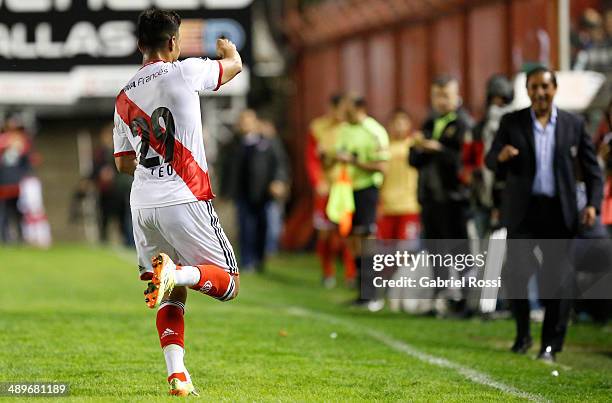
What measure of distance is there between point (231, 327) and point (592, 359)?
10.5 ft

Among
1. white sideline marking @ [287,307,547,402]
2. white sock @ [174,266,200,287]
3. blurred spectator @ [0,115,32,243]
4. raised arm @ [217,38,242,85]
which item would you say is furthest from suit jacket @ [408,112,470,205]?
blurred spectator @ [0,115,32,243]

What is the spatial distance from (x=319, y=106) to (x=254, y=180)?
6931 mm

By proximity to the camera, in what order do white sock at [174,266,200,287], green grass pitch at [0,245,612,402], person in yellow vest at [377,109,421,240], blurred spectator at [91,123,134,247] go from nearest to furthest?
white sock at [174,266,200,287]
green grass pitch at [0,245,612,402]
person in yellow vest at [377,109,421,240]
blurred spectator at [91,123,134,247]

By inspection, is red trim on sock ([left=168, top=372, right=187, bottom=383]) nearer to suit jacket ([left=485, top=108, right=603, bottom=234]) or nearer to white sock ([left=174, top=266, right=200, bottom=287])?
white sock ([left=174, top=266, right=200, bottom=287])

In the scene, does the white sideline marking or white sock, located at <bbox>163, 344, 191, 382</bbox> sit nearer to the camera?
white sock, located at <bbox>163, 344, 191, 382</bbox>

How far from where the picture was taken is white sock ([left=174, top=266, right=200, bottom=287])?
312 inches

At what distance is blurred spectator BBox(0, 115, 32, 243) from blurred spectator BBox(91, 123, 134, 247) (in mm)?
1445

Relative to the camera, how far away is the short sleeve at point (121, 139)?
27.2 feet

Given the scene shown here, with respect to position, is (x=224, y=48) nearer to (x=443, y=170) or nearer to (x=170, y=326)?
(x=170, y=326)

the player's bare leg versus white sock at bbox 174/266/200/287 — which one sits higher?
white sock at bbox 174/266/200/287

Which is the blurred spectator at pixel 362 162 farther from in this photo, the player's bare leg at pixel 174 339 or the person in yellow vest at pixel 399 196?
the player's bare leg at pixel 174 339

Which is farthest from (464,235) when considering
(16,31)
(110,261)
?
(16,31)

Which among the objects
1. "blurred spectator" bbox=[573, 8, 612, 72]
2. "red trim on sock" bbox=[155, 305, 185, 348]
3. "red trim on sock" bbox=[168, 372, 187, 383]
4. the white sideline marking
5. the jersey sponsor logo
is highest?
"blurred spectator" bbox=[573, 8, 612, 72]

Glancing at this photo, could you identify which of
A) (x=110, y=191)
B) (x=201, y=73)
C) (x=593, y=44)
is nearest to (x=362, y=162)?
(x=593, y=44)
